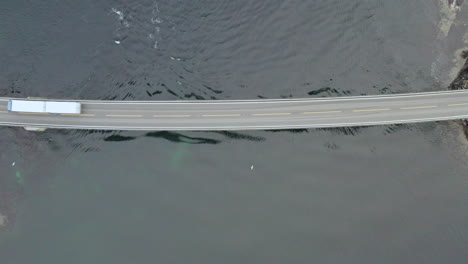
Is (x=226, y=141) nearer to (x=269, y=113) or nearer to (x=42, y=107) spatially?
(x=269, y=113)

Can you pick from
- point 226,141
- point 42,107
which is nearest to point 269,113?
point 226,141

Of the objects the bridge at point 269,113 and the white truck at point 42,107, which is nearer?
the white truck at point 42,107

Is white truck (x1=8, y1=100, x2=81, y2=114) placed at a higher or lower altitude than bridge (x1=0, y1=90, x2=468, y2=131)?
higher

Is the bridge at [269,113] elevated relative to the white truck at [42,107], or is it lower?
lower

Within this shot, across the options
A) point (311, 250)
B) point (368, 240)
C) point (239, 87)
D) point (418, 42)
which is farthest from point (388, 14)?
point (311, 250)

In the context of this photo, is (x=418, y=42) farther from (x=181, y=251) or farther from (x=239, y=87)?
(x=181, y=251)
